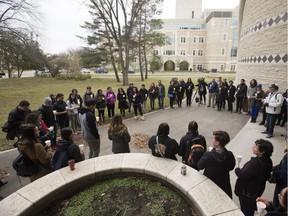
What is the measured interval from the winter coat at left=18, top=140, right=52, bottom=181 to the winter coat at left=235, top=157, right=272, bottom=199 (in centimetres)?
337

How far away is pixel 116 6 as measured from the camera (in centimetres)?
1844

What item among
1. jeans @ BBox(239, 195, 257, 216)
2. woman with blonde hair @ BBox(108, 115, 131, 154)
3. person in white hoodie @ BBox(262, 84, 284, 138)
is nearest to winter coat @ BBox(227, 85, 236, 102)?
person in white hoodie @ BBox(262, 84, 284, 138)

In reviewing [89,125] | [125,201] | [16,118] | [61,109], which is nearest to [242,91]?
[89,125]

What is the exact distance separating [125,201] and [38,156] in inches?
70.6

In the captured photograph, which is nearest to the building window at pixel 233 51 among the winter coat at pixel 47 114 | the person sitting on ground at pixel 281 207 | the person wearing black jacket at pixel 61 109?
the person wearing black jacket at pixel 61 109

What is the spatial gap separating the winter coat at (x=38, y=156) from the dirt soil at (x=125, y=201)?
2.44 feet

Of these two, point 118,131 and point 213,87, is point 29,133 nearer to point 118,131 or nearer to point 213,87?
point 118,131

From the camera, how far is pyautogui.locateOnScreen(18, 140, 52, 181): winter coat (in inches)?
125

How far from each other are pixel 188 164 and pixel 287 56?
24.2 feet

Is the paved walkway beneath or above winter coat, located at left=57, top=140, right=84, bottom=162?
beneath

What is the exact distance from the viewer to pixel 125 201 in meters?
3.15

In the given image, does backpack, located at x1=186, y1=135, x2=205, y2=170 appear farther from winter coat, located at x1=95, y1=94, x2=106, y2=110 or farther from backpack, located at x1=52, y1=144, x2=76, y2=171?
winter coat, located at x1=95, y1=94, x2=106, y2=110

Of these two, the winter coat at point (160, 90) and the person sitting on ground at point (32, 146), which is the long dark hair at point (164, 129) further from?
the winter coat at point (160, 90)

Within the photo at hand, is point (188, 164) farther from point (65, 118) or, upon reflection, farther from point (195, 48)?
point (195, 48)
